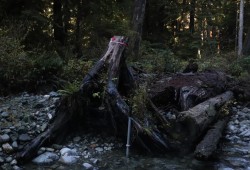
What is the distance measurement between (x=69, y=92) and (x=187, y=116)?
2.37 metres

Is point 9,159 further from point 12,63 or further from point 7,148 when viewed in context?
point 12,63

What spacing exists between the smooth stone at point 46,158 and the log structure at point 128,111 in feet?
0.43

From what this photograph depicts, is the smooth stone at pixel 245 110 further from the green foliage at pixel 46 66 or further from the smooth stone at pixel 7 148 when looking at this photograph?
the smooth stone at pixel 7 148

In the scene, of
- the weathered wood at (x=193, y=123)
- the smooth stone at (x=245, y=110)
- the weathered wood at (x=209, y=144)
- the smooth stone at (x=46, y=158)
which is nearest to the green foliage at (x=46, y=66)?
the smooth stone at (x=46, y=158)

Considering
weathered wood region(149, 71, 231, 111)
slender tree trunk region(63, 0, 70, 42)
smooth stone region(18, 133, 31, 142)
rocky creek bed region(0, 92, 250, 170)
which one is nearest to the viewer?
rocky creek bed region(0, 92, 250, 170)

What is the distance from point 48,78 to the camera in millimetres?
10477

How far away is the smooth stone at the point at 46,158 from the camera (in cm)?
624

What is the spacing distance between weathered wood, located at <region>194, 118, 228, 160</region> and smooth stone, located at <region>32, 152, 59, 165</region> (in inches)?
99.9

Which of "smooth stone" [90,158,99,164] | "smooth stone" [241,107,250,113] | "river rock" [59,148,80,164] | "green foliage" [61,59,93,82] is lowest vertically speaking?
"smooth stone" [90,158,99,164]

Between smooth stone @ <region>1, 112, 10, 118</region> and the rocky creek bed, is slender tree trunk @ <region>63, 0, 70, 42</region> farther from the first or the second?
smooth stone @ <region>1, 112, 10, 118</region>

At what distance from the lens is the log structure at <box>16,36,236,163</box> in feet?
21.8

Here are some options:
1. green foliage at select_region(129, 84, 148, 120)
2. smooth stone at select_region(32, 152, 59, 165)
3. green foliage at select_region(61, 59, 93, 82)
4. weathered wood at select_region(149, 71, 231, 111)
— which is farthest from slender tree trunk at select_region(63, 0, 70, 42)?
smooth stone at select_region(32, 152, 59, 165)

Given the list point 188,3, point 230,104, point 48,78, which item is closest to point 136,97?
point 230,104

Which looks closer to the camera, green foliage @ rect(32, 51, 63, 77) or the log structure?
the log structure
